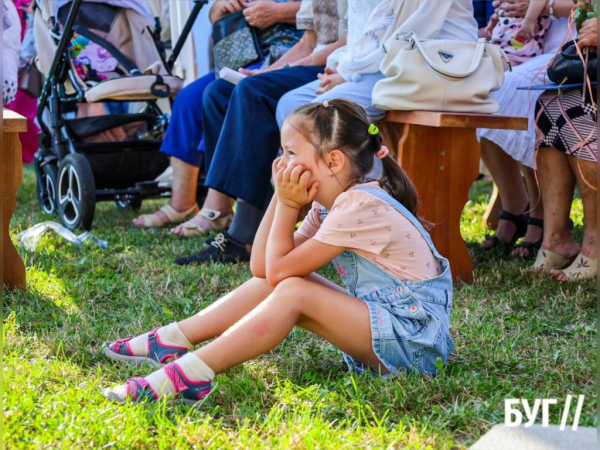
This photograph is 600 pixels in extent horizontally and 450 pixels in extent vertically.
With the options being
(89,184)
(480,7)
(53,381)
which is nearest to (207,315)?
(53,381)

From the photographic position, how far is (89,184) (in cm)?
414

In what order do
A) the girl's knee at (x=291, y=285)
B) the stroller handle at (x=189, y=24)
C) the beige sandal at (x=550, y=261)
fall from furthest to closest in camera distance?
the stroller handle at (x=189, y=24), the beige sandal at (x=550, y=261), the girl's knee at (x=291, y=285)

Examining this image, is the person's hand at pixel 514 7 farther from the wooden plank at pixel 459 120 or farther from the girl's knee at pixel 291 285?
the girl's knee at pixel 291 285

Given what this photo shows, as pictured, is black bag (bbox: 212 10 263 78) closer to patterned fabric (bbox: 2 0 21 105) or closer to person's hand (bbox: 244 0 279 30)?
person's hand (bbox: 244 0 279 30)

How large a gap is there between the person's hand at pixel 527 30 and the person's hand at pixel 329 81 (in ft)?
2.81

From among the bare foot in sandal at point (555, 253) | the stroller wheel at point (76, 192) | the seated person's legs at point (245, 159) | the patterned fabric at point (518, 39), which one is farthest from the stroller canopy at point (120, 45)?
the bare foot in sandal at point (555, 253)

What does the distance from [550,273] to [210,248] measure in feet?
4.68

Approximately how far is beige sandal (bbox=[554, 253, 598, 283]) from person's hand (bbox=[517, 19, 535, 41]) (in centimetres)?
106

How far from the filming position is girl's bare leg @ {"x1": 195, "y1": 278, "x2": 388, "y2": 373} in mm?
1874

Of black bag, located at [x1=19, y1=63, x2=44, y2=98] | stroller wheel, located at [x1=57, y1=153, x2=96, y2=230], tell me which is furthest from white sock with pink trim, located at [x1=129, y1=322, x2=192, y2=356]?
black bag, located at [x1=19, y1=63, x2=44, y2=98]

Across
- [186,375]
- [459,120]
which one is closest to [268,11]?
[459,120]

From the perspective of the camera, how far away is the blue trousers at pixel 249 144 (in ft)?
11.2

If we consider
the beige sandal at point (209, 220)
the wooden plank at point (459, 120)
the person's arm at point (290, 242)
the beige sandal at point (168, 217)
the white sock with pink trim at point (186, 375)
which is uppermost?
the wooden plank at point (459, 120)

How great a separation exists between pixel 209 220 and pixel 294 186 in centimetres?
213
